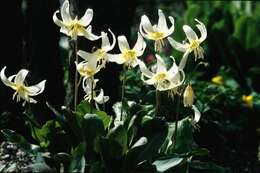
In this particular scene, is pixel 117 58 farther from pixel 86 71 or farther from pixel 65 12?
Result: pixel 65 12

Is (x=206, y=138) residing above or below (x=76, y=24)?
below

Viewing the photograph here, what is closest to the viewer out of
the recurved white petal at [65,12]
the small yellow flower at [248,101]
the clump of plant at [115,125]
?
the clump of plant at [115,125]

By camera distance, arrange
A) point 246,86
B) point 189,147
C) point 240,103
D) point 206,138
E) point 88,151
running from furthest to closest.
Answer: point 246,86 → point 240,103 → point 206,138 → point 189,147 → point 88,151

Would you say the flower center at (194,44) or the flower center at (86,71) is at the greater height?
the flower center at (194,44)

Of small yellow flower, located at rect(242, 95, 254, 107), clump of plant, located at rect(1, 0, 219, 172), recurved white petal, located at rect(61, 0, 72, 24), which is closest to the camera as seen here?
clump of plant, located at rect(1, 0, 219, 172)

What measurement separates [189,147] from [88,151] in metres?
0.58

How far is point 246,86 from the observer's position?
324 inches

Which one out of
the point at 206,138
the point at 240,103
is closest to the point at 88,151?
the point at 206,138

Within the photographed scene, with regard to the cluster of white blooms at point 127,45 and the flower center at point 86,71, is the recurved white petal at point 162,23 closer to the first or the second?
the cluster of white blooms at point 127,45

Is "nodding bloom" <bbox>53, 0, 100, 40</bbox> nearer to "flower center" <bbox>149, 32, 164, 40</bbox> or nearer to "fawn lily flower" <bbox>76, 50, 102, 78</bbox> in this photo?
"fawn lily flower" <bbox>76, 50, 102, 78</bbox>

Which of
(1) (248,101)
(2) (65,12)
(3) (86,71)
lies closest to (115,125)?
(3) (86,71)

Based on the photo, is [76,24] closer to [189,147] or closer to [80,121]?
[80,121]

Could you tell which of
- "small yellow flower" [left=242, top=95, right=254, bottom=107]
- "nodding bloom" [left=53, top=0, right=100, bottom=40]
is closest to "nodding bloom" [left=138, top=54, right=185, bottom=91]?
"nodding bloom" [left=53, top=0, right=100, bottom=40]

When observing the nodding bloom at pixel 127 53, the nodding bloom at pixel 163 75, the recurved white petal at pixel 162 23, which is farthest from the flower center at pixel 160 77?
the recurved white petal at pixel 162 23
